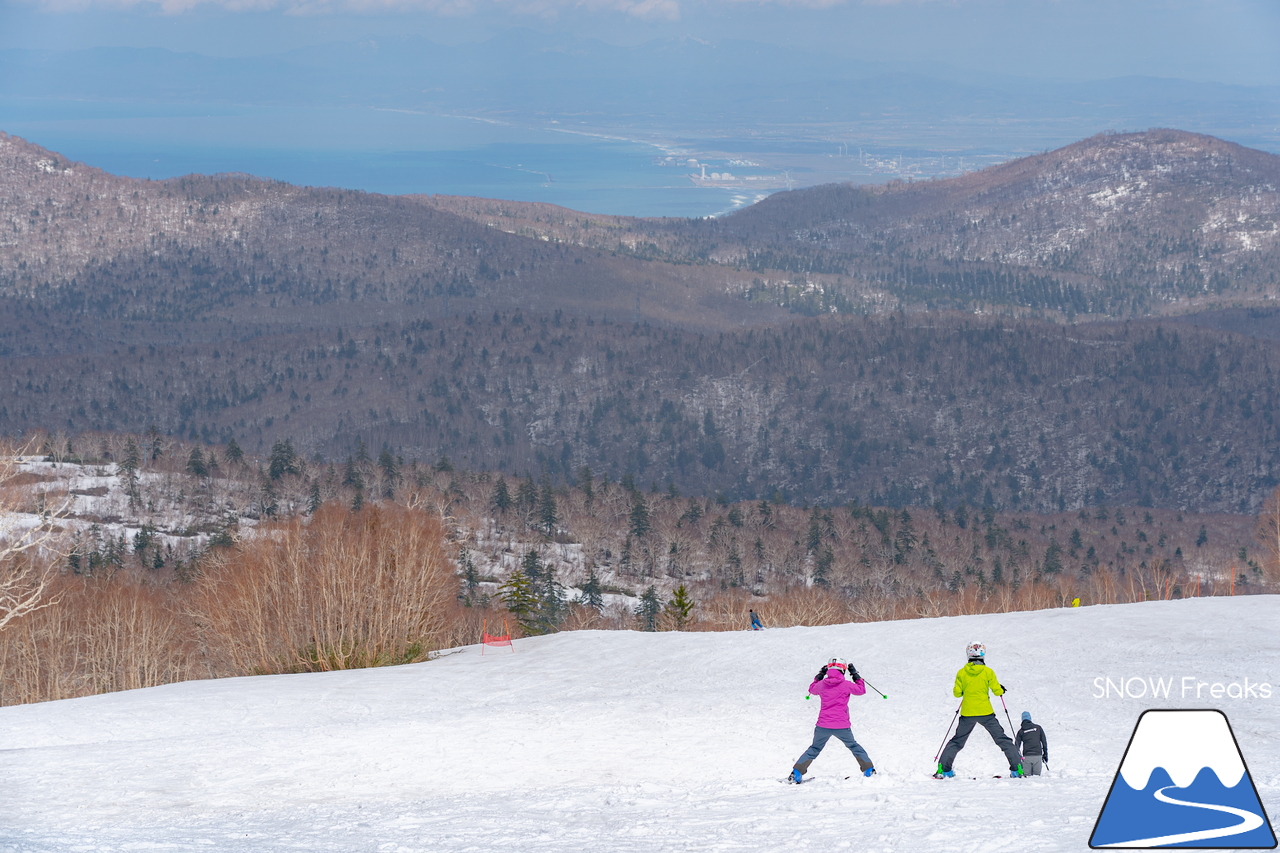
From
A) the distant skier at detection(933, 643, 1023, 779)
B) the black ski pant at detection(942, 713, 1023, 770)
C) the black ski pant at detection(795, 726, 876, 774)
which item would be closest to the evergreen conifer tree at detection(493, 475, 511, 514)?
the black ski pant at detection(795, 726, 876, 774)

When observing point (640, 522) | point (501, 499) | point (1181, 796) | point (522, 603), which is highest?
point (1181, 796)

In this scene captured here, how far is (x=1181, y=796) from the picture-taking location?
45.3 feet

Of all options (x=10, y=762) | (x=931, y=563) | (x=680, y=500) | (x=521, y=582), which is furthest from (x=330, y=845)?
(x=680, y=500)

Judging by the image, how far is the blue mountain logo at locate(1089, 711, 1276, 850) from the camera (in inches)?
533

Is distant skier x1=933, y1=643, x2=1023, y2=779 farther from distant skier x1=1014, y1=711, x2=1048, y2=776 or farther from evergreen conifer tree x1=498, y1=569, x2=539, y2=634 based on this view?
evergreen conifer tree x1=498, y1=569, x2=539, y2=634

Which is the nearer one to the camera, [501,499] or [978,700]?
[978,700]

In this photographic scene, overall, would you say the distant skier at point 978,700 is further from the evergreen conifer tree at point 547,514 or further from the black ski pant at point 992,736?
the evergreen conifer tree at point 547,514

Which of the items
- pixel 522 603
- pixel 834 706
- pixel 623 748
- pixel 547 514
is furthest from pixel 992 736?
pixel 547 514

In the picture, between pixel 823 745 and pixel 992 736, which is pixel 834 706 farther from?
pixel 992 736

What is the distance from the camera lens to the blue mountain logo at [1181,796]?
13.5 m

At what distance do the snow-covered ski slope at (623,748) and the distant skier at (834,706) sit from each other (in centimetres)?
67

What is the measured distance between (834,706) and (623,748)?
5877mm

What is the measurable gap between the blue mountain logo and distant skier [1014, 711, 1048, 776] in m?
4.25

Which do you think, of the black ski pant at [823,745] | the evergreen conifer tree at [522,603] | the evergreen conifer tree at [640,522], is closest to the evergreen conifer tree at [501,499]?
the evergreen conifer tree at [640,522]
